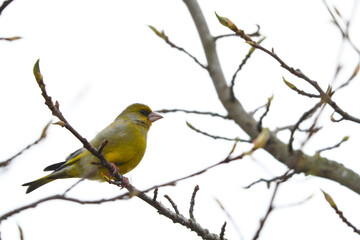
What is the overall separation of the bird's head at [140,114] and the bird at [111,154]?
7.2 inches

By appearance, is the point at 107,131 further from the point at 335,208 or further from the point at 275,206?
the point at 275,206

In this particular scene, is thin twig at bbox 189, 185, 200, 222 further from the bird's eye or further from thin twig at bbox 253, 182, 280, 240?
the bird's eye

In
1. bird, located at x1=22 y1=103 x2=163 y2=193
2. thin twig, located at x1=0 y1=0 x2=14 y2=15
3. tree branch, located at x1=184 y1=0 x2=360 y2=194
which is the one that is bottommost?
thin twig, located at x1=0 y1=0 x2=14 y2=15

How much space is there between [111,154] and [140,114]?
136cm

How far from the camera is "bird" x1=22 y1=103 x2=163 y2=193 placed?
204 inches

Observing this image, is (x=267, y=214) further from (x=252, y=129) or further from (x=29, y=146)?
(x=252, y=129)

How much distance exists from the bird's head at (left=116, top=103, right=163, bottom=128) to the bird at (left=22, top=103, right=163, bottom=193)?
182 millimetres

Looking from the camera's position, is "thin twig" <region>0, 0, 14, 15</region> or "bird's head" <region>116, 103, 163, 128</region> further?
"bird's head" <region>116, 103, 163, 128</region>

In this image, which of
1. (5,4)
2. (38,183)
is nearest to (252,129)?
(38,183)

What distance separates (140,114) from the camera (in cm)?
654

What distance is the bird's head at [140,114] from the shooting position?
20.7 ft

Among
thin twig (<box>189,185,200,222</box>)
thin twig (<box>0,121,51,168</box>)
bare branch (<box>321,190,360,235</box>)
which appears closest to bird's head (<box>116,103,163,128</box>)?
thin twig (<box>189,185,200,222</box>)

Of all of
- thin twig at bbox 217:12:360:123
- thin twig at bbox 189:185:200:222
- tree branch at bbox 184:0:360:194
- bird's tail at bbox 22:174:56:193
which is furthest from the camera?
bird's tail at bbox 22:174:56:193

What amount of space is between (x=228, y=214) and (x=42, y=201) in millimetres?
1055
